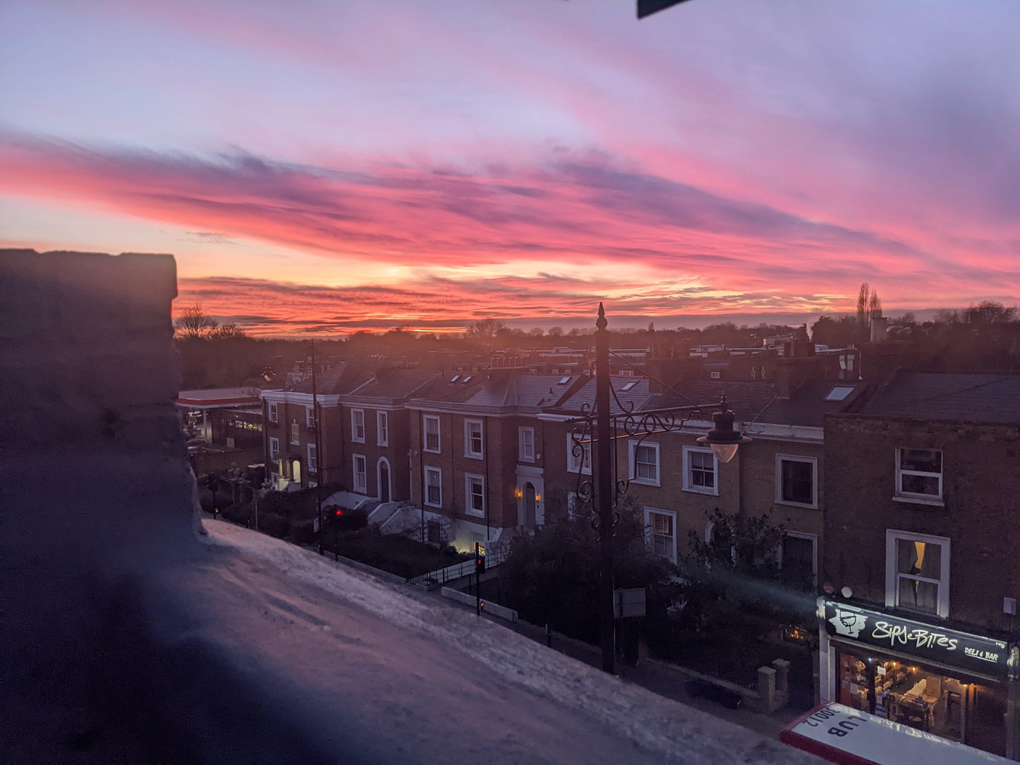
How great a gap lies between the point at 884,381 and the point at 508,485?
52.3 ft

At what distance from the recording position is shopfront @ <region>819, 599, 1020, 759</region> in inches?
594

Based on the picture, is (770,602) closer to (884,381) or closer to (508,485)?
(884,381)

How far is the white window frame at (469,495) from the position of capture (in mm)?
30859

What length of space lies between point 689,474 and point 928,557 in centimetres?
754

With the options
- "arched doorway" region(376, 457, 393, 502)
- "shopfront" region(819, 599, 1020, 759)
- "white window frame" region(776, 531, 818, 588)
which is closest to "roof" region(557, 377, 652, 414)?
"white window frame" region(776, 531, 818, 588)

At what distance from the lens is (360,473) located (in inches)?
1508

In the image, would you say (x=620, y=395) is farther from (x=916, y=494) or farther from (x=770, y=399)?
(x=916, y=494)

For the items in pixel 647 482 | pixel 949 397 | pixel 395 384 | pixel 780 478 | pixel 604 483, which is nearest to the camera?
pixel 604 483

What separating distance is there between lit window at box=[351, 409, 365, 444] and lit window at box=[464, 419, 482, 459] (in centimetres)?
845

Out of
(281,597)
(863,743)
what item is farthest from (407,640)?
(863,743)

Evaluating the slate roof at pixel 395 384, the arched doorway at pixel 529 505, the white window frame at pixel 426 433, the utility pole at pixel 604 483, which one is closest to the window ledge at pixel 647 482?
the arched doorway at pixel 529 505

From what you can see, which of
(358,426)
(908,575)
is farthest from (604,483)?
(358,426)

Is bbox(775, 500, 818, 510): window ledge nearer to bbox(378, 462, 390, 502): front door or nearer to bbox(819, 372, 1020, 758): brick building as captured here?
bbox(819, 372, 1020, 758): brick building

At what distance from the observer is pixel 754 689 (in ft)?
56.5
